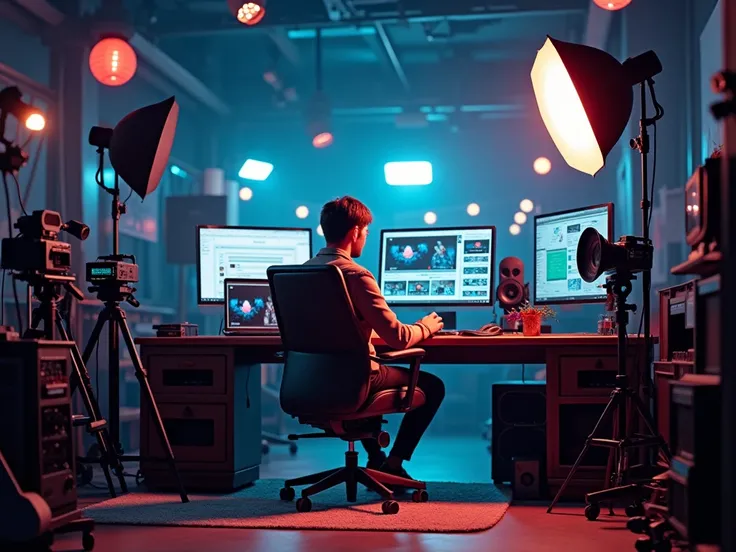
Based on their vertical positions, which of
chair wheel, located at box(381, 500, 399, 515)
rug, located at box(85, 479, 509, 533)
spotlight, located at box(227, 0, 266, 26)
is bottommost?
rug, located at box(85, 479, 509, 533)

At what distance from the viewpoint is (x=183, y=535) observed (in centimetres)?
346

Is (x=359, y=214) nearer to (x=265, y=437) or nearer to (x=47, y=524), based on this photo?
(x=47, y=524)

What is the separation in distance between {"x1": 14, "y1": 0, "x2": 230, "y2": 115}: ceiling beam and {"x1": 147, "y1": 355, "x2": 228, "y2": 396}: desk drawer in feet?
12.7

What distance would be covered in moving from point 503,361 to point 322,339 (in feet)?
3.86

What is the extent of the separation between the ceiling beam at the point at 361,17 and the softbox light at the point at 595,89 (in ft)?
15.5

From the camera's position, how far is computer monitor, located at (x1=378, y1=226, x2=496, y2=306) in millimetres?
4719

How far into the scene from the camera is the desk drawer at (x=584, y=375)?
414cm

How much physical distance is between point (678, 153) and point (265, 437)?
3537 mm

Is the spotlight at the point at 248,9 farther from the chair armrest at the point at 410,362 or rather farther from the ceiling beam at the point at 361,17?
the chair armrest at the point at 410,362

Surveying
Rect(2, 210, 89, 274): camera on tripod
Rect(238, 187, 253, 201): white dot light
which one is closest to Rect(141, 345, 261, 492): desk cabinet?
Rect(2, 210, 89, 274): camera on tripod

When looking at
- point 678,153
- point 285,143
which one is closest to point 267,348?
point 678,153

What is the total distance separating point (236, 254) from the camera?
16.2 feet

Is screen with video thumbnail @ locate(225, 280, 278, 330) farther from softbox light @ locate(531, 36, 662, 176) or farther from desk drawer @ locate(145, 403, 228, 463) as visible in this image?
softbox light @ locate(531, 36, 662, 176)

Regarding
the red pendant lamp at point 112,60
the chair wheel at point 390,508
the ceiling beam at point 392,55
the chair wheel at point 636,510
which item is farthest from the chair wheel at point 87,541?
the ceiling beam at point 392,55
